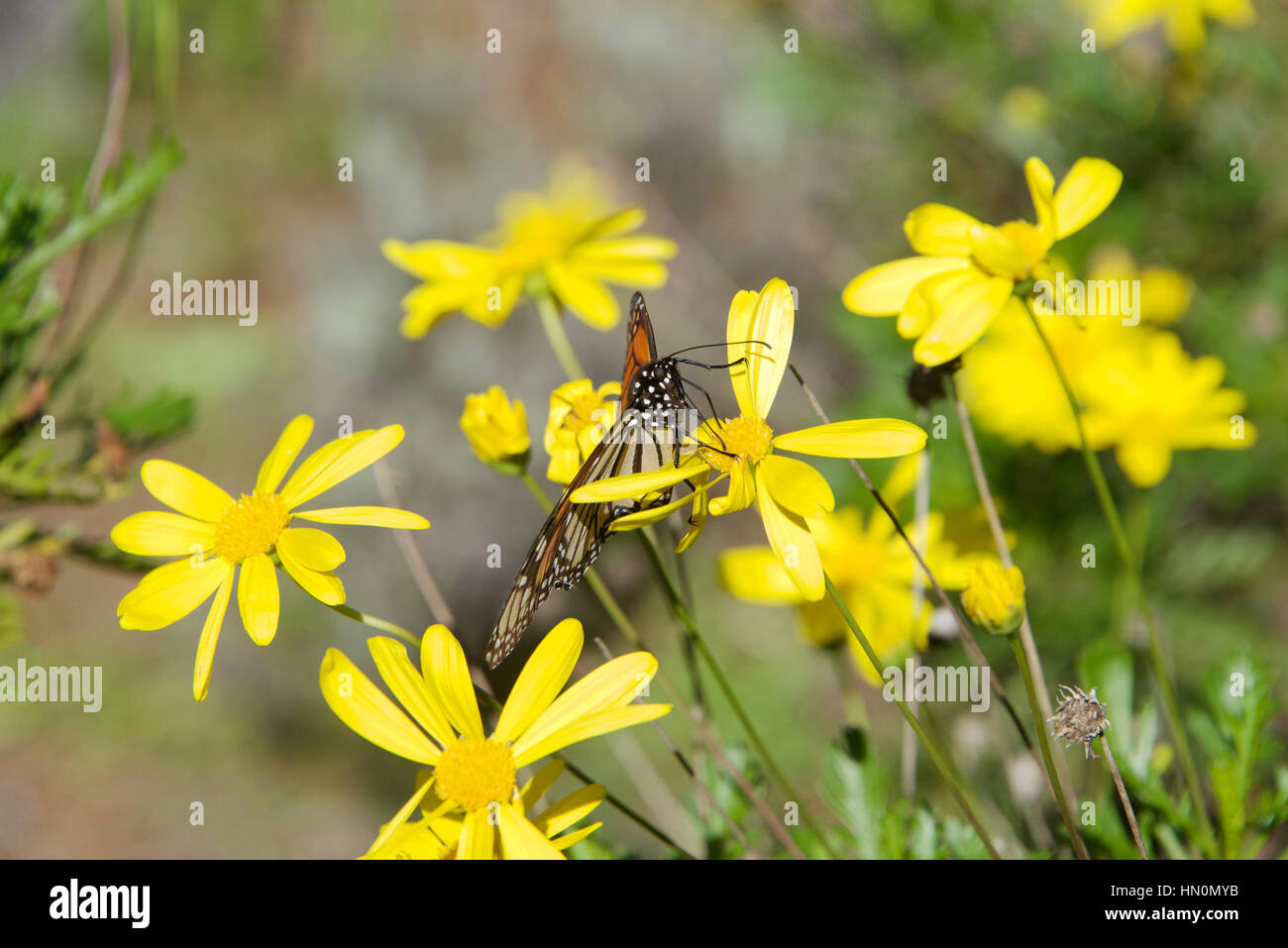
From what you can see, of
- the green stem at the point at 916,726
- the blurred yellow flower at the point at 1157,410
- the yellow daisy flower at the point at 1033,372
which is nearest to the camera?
the green stem at the point at 916,726

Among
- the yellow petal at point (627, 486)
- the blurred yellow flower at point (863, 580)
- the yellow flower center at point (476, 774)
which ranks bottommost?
the blurred yellow flower at point (863, 580)

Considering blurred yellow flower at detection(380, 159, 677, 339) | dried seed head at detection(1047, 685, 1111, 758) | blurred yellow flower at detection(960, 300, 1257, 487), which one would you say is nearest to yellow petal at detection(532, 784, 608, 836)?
dried seed head at detection(1047, 685, 1111, 758)

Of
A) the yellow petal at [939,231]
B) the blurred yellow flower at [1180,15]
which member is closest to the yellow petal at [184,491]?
the yellow petal at [939,231]

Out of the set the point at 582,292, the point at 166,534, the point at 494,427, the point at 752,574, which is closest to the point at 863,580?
the point at 752,574

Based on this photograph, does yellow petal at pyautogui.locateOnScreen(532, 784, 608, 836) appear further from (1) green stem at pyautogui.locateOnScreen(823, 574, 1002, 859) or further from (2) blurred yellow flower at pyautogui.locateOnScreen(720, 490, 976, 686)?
(2) blurred yellow flower at pyautogui.locateOnScreen(720, 490, 976, 686)

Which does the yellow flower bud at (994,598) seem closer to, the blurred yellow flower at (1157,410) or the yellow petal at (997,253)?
the yellow petal at (997,253)

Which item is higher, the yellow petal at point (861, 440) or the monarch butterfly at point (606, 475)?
the yellow petal at point (861, 440)
